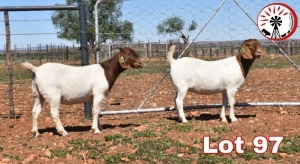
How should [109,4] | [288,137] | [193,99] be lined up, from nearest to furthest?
[288,137]
[109,4]
[193,99]

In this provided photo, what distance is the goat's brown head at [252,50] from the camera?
8.83m

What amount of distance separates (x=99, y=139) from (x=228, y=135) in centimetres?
205

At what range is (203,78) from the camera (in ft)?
29.3

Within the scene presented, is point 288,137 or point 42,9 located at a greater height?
point 42,9

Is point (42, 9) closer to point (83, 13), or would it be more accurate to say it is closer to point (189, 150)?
point (83, 13)

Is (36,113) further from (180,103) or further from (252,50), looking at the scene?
(252,50)

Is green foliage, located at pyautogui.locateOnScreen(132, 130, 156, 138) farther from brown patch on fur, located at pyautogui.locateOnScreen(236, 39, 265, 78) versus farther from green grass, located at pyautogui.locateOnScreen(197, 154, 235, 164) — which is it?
brown patch on fur, located at pyautogui.locateOnScreen(236, 39, 265, 78)

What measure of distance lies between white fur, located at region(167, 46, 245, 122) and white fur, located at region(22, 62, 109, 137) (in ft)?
4.53

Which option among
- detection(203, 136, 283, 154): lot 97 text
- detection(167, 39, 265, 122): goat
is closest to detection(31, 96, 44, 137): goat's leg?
detection(167, 39, 265, 122): goat

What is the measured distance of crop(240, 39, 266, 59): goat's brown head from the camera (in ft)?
29.0

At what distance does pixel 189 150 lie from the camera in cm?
662

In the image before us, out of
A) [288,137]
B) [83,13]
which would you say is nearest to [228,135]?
[288,137]

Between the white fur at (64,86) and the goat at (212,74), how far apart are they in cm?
140

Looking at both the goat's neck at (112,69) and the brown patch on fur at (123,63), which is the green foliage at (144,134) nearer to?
the goat's neck at (112,69)
